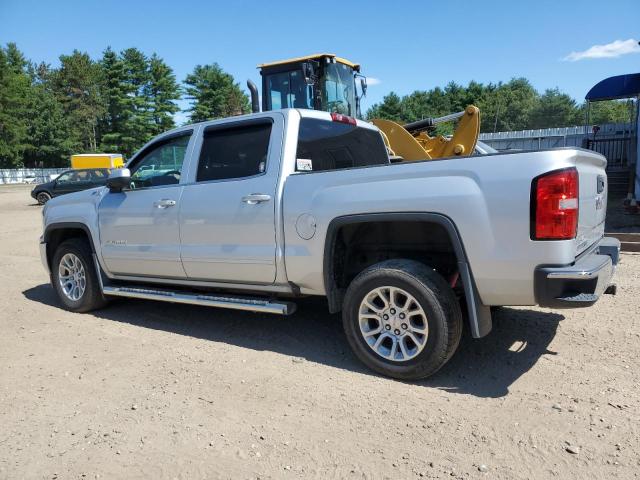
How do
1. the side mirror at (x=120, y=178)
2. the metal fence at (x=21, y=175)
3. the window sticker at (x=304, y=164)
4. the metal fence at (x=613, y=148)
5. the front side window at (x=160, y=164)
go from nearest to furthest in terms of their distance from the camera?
the window sticker at (x=304, y=164)
the front side window at (x=160, y=164)
the side mirror at (x=120, y=178)
the metal fence at (x=613, y=148)
the metal fence at (x=21, y=175)

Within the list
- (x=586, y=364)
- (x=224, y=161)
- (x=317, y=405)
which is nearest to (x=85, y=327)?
(x=224, y=161)

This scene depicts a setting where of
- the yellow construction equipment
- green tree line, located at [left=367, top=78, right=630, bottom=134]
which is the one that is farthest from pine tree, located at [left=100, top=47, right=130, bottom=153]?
the yellow construction equipment

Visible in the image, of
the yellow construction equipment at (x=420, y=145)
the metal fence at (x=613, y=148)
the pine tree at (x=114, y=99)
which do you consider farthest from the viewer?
the pine tree at (x=114, y=99)

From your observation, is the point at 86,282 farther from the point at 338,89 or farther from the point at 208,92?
the point at 208,92

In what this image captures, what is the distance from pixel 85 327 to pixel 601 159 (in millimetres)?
5122

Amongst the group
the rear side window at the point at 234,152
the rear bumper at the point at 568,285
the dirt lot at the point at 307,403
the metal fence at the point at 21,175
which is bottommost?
the dirt lot at the point at 307,403

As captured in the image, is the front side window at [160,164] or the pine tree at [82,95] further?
the pine tree at [82,95]

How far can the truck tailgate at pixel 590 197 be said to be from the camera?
3260 millimetres

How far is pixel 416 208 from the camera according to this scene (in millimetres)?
3408

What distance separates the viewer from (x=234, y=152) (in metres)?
4.59

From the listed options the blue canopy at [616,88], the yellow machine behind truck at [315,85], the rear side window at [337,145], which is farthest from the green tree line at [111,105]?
the rear side window at [337,145]

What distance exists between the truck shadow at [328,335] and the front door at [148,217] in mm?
630

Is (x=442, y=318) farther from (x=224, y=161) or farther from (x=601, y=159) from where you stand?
(x=224, y=161)

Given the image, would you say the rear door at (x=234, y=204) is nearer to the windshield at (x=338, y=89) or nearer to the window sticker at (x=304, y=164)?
the window sticker at (x=304, y=164)
